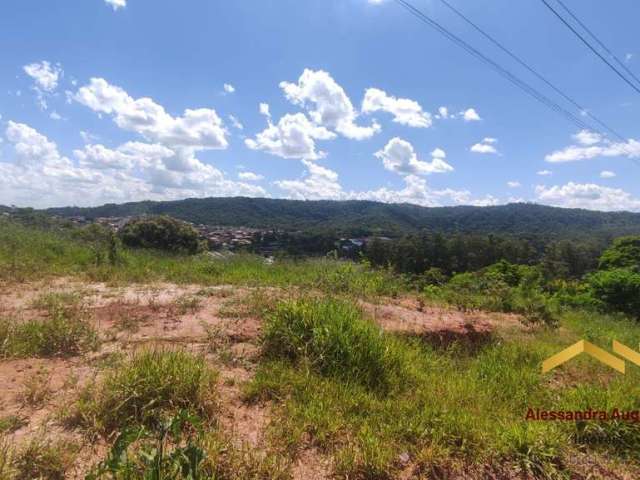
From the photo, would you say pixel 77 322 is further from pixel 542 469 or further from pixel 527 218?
pixel 527 218

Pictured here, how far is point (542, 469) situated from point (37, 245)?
33.2 ft

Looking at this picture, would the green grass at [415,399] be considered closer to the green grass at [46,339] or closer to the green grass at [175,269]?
the green grass at [46,339]

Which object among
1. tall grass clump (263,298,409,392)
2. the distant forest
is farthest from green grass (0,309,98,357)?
the distant forest

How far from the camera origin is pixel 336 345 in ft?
11.4

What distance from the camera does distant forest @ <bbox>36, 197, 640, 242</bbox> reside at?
6762 centimetres

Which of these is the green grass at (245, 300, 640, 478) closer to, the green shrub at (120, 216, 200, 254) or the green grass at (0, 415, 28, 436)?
the green grass at (0, 415, 28, 436)

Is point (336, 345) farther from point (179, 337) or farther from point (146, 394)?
point (179, 337)

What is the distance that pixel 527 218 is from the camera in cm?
10575

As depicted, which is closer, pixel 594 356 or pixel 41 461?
pixel 41 461

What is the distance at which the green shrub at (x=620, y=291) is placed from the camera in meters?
16.7

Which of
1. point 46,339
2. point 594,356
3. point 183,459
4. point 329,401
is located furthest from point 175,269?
point 594,356

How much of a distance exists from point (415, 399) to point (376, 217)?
90.0 m

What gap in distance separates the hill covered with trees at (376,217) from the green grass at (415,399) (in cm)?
5195

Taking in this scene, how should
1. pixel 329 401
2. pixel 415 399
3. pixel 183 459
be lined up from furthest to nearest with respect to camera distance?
pixel 415 399 → pixel 329 401 → pixel 183 459
